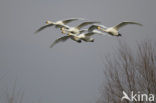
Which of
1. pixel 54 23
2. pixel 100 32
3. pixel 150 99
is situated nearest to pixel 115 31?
pixel 100 32

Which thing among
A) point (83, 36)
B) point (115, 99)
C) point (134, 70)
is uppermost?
point (83, 36)

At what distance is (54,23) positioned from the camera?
16.6 feet

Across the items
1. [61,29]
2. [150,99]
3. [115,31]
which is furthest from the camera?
[150,99]

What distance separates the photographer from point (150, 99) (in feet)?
25.0

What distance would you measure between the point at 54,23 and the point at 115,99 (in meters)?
3.72

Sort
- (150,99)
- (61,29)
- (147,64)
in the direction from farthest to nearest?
(147,64) < (150,99) < (61,29)

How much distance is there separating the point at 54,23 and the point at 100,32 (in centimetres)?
83

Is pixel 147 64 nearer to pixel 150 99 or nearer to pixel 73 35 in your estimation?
pixel 150 99

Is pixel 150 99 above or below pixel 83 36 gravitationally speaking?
below

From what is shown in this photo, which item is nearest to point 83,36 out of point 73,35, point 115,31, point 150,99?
point 73,35

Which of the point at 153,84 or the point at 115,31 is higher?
the point at 115,31

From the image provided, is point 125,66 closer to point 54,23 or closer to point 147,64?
point 147,64

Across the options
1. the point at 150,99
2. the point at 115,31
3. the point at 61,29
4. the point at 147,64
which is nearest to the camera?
the point at 115,31

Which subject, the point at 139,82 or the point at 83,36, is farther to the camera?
the point at 139,82
